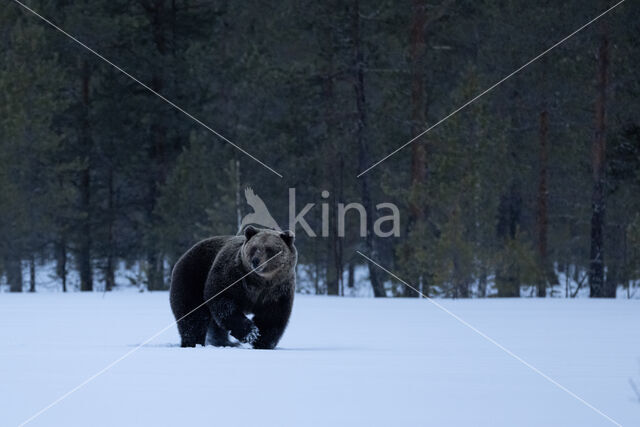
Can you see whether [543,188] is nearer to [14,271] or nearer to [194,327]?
[14,271]

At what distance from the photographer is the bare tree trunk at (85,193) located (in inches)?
1118

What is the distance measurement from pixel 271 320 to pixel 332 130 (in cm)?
2019

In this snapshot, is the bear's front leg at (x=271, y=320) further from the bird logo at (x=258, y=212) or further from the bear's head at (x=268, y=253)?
the bird logo at (x=258, y=212)

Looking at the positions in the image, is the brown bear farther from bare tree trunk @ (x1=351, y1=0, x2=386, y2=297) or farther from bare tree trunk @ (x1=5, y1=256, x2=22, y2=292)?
bare tree trunk @ (x1=5, y1=256, x2=22, y2=292)

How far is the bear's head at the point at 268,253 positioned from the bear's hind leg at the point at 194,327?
3.02 ft

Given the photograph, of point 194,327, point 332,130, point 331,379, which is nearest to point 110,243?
point 332,130

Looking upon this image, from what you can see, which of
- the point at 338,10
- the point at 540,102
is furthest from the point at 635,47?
the point at 338,10

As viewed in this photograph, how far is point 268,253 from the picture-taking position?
8195mm

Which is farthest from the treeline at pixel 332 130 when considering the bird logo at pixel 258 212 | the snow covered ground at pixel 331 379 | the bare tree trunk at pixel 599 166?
the snow covered ground at pixel 331 379

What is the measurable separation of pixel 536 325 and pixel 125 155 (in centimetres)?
1984

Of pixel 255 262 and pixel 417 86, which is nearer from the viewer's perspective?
pixel 255 262

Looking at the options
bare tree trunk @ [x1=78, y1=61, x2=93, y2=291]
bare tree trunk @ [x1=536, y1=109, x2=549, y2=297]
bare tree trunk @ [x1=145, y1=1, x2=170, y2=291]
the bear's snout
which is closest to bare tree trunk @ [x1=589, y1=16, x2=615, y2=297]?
bare tree trunk @ [x1=536, y1=109, x2=549, y2=297]

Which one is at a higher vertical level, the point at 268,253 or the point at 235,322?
the point at 268,253

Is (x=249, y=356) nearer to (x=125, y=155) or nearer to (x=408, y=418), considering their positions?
(x=408, y=418)
